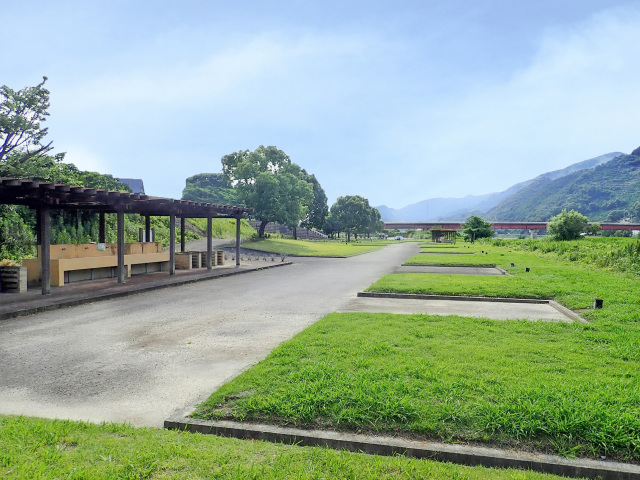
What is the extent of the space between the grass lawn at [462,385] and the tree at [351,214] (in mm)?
69173

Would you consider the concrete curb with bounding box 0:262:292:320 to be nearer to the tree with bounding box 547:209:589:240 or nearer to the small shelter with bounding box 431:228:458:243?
the tree with bounding box 547:209:589:240

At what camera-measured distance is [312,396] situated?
406 centimetres

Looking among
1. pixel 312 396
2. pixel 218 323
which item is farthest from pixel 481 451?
pixel 218 323

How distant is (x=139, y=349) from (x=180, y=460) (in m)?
3.73

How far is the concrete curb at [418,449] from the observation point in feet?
10.1

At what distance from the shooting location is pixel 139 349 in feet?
20.9

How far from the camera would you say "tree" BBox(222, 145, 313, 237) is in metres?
40.9

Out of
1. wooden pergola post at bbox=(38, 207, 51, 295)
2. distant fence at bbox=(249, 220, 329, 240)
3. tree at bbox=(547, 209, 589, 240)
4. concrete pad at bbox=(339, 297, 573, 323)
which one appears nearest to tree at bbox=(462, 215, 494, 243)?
distant fence at bbox=(249, 220, 329, 240)

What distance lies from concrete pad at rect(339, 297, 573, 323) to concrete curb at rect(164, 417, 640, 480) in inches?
222

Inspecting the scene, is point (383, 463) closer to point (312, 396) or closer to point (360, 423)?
point (360, 423)

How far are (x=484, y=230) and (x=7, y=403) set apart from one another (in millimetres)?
74979

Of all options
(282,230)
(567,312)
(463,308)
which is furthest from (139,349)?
(282,230)

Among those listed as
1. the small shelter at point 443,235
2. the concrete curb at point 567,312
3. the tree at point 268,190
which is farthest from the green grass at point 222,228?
the concrete curb at point 567,312

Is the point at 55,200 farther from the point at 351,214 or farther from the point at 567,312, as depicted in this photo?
the point at 351,214
